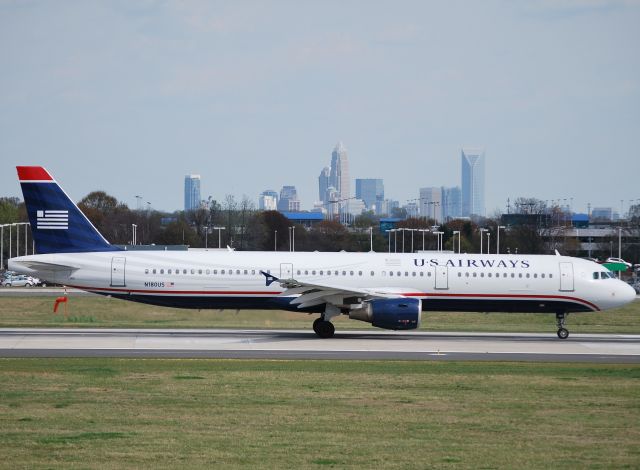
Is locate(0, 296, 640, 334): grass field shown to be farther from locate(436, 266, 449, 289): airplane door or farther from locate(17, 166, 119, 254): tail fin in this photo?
locate(436, 266, 449, 289): airplane door

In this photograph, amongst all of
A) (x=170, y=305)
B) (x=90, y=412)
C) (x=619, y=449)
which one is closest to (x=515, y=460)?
(x=619, y=449)

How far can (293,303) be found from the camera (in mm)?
32438

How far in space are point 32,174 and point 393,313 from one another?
1364 cm

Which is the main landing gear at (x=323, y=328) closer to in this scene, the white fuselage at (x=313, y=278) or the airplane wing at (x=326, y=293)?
the airplane wing at (x=326, y=293)

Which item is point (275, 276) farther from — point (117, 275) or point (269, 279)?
point (117, 275)

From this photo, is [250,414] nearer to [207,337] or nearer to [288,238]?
[207,337]

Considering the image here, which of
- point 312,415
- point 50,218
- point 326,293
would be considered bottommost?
point 312,415

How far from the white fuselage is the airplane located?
35mm

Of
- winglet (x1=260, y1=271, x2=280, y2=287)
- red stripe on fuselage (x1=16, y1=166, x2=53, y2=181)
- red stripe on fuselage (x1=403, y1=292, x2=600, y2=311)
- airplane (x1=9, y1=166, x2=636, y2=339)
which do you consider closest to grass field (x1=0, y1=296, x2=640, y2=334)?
winglet (x1=260, y1=271, x2=280, y2=287)

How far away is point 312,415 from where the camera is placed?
17016 millimetres

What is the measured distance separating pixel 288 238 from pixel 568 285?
90971 millimetres

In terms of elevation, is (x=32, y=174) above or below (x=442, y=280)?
above

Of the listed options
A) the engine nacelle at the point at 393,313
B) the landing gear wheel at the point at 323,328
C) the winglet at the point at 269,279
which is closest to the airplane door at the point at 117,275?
the winglet at the point at 269,279

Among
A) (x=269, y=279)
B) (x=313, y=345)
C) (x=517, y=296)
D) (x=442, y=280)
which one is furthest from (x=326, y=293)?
(x=517, y=296)
